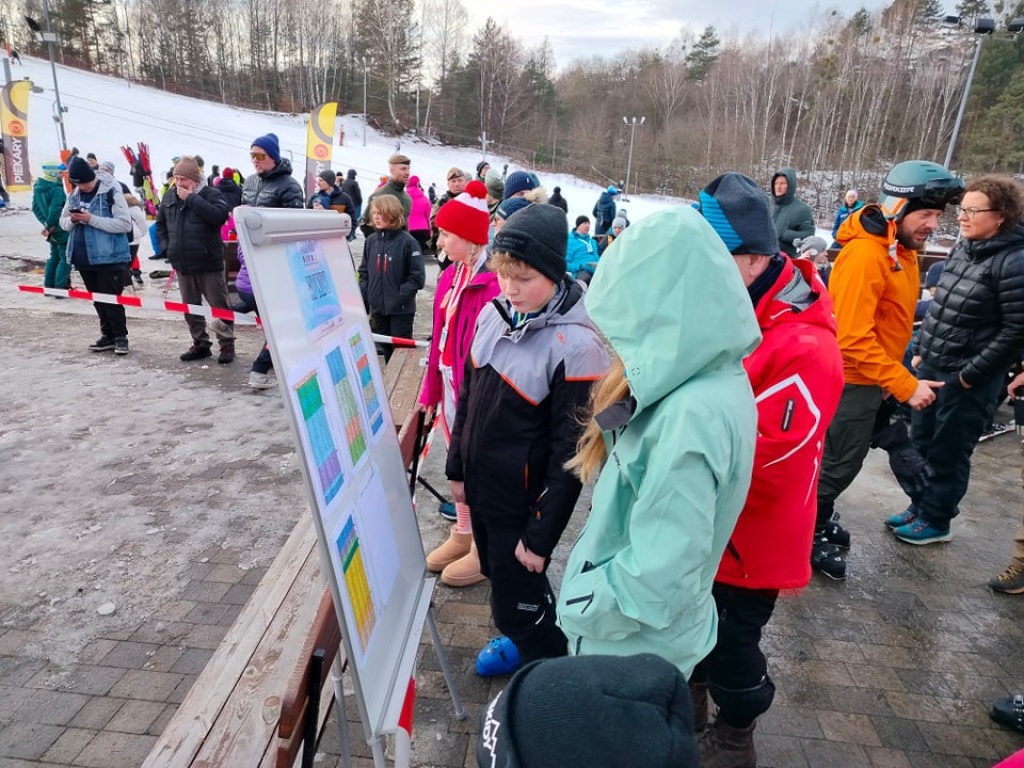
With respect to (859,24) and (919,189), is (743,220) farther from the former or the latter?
(859,24)

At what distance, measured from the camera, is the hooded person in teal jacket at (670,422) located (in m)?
1.32

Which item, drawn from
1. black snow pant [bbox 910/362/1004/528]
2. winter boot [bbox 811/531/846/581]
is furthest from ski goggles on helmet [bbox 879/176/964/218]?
winter boot [bbox 811/531/846/581]

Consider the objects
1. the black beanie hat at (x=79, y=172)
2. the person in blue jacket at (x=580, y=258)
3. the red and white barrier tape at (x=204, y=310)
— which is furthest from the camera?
the person in blue jacket at (x=580, y=258)

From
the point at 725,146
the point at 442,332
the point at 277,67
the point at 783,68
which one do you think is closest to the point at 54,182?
the point at 442,332

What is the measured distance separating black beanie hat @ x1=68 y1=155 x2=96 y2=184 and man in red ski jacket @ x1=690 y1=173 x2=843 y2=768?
6.90m

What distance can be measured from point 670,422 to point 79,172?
740 centimetres

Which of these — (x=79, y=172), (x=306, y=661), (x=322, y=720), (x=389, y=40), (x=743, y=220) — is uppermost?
(x=389, y=40)

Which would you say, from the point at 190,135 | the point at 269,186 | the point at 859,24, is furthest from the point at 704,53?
the point at 269,186

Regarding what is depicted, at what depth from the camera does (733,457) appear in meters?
1.41

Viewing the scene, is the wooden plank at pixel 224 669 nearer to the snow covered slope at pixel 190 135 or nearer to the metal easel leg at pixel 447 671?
the metal easel leg at pixel 447 671

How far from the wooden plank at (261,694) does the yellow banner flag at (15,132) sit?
21.1 metres

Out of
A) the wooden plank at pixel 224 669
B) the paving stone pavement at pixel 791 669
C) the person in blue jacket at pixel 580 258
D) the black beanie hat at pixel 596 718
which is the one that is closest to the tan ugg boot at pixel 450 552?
the paving stone pavement at pixel 791 669

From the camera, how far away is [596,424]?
1536 millimetres

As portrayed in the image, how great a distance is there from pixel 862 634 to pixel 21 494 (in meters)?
5.22
